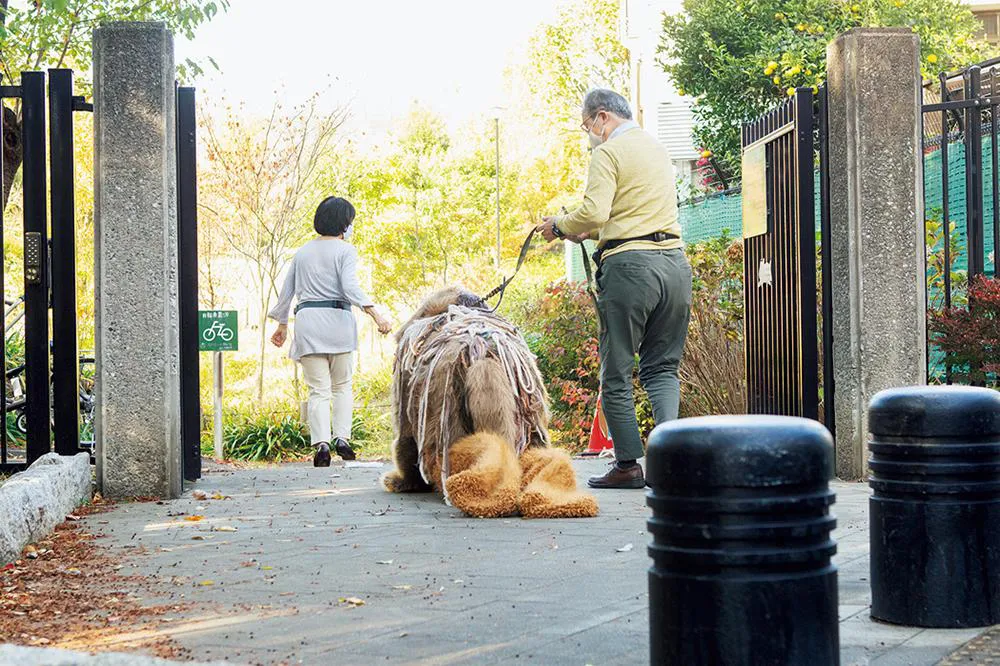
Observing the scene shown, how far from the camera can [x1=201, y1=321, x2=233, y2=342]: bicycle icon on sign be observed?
468 inches

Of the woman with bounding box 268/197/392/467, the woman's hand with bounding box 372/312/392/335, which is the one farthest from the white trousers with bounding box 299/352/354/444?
the woman's hand with bounding box 372/312/392/335

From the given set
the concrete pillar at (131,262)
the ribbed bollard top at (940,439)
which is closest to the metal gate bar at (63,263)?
the concrete pillar at (131,262)

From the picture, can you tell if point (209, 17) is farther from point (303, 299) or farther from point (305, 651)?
point (305, 651)

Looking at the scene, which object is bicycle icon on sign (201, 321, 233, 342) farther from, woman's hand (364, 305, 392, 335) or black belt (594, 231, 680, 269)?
black belt (594, 231, 680, 269)

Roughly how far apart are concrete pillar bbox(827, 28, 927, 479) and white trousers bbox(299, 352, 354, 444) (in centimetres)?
413

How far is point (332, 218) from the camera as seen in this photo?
10117 millimetres

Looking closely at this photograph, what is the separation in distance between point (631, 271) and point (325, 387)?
361 centimetres

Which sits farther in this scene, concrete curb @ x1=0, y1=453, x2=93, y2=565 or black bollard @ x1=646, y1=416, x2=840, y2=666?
concrete curb @ x1=0, y1=453, x2=93, y2=565

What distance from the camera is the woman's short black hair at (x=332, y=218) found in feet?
33.1

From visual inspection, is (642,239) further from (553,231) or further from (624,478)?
(624,478)

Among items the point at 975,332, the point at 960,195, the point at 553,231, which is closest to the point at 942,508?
the point at 553,231

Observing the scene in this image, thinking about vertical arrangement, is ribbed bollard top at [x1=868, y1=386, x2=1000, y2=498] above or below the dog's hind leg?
above

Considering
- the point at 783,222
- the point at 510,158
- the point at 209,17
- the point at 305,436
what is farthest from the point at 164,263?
the point at 510,158

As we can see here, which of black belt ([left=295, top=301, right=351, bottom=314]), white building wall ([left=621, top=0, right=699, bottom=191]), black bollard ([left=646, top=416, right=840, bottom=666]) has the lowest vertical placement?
black bollard ([left=646, top=416, right=840, bottom=666])
